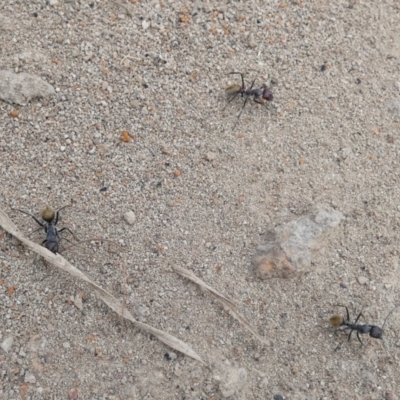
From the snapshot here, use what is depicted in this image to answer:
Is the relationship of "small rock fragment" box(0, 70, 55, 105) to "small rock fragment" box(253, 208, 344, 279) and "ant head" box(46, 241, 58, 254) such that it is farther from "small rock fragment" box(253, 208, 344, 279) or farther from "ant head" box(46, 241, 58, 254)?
"small rock fragment" box(253, 208, 344, 279)

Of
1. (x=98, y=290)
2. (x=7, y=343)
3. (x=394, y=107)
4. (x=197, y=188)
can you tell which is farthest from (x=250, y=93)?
(x=7, y=343)

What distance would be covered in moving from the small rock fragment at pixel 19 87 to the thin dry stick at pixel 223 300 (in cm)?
136

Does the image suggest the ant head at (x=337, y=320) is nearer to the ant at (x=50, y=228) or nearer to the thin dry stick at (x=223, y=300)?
the thin dry stick at (x=223, y=300)

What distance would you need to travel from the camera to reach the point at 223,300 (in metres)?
3.18

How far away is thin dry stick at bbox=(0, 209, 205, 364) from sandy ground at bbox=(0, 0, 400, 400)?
47mm

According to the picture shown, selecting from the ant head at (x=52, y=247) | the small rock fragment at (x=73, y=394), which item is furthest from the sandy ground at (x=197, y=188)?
the ant head at (x=52, y=247)

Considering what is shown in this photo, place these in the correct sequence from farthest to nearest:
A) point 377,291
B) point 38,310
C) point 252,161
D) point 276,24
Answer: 1. point 276,24
2. point 252,161
3. point 377,291
4. point 38,310

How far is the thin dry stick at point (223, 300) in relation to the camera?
315 cm

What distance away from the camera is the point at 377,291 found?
3295 millimetres

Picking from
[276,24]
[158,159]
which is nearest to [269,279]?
[158,159]

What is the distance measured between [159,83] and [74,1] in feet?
2.57

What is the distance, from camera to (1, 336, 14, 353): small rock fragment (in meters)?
3.00

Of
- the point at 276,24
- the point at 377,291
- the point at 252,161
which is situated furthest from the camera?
the point at 276,24

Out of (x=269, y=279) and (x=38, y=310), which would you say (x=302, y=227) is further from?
(x=38, y=310)
